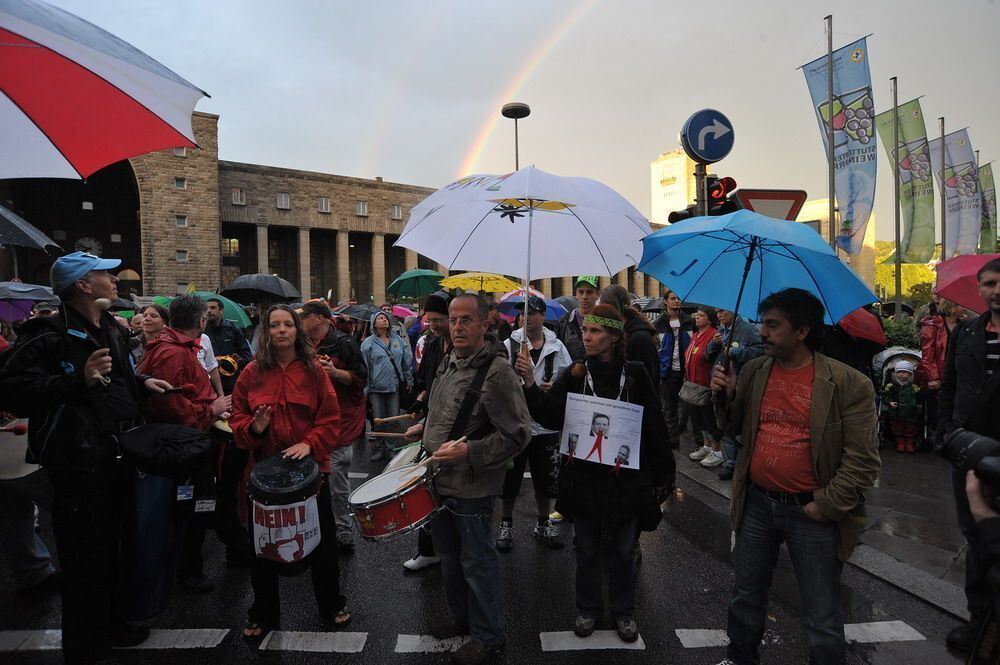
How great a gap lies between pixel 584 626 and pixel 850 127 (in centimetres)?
1609

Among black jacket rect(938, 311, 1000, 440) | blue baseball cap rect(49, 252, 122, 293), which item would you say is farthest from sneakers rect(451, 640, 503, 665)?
black jacket rect(938, 311, 1000, 440)

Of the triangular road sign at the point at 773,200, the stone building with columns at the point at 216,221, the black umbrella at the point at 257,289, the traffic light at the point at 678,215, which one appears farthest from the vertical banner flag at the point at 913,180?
the stone building with columns at the point at 216,221

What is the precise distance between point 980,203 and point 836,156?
13.9 meters

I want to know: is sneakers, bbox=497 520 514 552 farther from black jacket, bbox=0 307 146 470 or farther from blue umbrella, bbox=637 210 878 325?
black jacket, bbox=0 307 146 470

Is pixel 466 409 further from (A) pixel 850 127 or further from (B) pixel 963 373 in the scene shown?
(A) pixel 850 127

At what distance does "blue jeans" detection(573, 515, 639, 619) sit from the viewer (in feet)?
11.3

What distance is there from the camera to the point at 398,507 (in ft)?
10.1

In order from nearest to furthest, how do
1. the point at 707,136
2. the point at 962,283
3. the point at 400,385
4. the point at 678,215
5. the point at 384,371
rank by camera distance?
the point at 962,283 < the point at 678,215 < the point at 707,136 < the point at 384,371 < the point at 400,385

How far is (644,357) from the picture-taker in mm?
4551

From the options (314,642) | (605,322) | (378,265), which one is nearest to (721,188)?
(605,322)

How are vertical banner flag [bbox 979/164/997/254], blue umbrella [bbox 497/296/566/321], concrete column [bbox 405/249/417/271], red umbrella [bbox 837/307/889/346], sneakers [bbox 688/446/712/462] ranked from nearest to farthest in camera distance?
red umbrella [bbox 837/307/889/346] < sneakers [bbox 688/446/712/462] < blue umbrella [bbox 497/296/566/321] < vertical banner flag [bbox 979/164/997/254] < concrete column [bbox 405/249/417/271]

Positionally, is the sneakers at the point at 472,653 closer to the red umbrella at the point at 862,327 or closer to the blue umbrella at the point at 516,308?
the red umbrella at the point at 862,327

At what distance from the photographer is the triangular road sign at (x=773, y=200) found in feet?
16.9

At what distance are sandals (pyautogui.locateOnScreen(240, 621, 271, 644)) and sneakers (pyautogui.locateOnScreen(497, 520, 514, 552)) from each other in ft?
6.49
